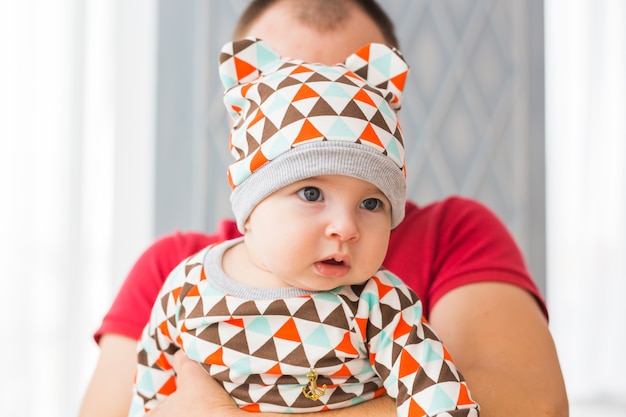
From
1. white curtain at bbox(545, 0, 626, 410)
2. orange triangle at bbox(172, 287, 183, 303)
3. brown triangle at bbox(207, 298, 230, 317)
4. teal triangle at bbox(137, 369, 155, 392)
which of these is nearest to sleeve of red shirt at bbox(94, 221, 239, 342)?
teal triangle at bbox(137, 369, 155, 392)

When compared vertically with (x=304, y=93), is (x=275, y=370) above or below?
below

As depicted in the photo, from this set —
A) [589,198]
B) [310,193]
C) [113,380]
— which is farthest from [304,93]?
[589,198]

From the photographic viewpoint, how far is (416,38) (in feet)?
8.73

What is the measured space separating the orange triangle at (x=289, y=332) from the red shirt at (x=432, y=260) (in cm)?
45

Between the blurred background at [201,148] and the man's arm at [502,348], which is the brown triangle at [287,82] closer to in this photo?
the man's arm at [502,348]

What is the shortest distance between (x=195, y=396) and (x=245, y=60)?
528mm

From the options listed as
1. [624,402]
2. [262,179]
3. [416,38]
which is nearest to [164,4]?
[416,38]

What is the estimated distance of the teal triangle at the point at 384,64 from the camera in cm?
113

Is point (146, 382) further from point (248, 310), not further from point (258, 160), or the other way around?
point (258, 160)

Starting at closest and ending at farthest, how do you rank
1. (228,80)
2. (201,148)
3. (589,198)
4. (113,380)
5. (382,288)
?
(382,288) → (228,80) → (113,380) → (201,148) → (589,198)

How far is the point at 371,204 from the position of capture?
1051 millimetres

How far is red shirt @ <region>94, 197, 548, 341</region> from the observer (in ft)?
4.67

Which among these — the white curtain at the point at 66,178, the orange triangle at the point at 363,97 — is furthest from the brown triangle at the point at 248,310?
the white curtain at the point at 66,178

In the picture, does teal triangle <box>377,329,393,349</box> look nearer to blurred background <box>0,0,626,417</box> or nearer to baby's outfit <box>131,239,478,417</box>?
baby's outfit <box>131,239,478,417</box>
